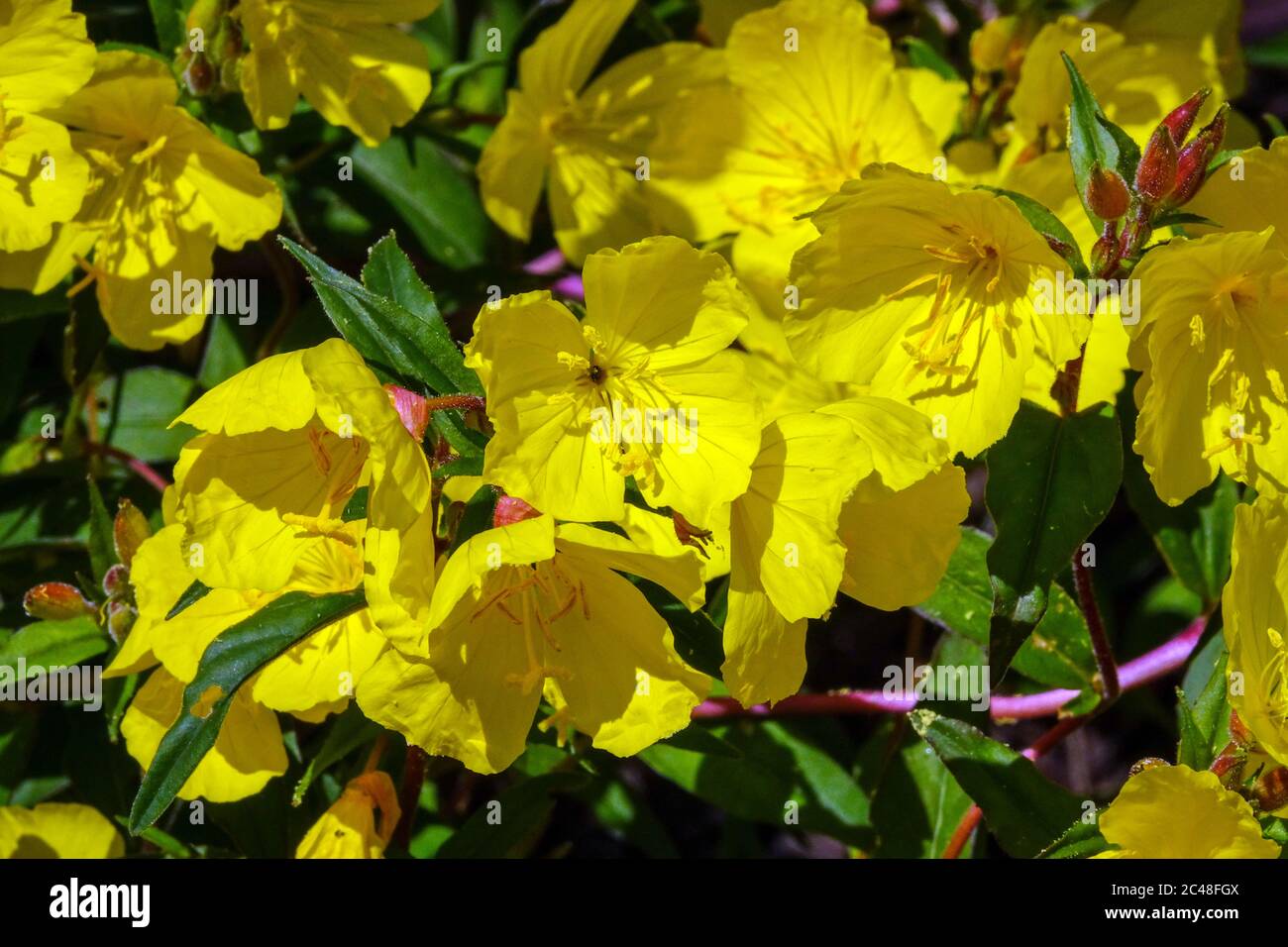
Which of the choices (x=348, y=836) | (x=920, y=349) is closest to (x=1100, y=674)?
(x=920, y=349)

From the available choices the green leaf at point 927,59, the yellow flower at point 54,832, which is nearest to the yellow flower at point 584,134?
the green leaf at point 927,59

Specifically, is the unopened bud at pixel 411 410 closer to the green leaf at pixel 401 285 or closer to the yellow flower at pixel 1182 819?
the green leaf at pixel 401 285

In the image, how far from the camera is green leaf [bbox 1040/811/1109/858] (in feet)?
5.69

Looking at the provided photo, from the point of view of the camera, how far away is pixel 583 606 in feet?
5.53

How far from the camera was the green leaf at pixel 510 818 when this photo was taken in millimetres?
2199

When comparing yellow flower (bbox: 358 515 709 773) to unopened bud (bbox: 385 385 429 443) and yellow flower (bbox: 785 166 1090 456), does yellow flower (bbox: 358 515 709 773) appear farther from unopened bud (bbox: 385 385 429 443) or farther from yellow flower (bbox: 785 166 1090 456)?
yellow flower (bbox: 785 166 1090 456)

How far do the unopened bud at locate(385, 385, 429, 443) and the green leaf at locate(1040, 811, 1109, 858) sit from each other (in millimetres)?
967

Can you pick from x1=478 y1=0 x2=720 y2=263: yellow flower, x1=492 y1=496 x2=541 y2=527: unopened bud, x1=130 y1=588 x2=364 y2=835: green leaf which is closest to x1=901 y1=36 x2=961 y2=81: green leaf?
x1=478 y1=0 x2=720 y2=263: yellow flower

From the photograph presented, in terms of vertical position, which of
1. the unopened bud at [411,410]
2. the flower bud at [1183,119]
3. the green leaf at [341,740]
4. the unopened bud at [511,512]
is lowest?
the green leaf at [341,740]

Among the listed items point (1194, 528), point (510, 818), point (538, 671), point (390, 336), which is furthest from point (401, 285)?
point (1194, 528)

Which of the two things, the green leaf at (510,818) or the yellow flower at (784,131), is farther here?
the yellow flower at (784,131)

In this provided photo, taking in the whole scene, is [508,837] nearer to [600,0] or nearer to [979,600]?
[979,600]

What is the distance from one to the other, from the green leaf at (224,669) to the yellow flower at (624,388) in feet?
1.02

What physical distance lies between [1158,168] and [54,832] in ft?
6.22
